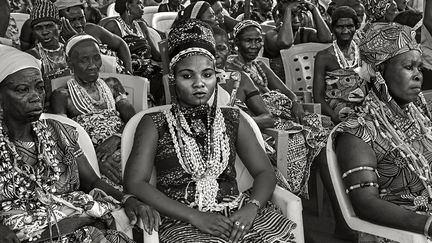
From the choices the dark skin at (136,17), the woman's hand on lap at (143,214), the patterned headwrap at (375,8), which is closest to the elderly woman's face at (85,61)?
the woman's hand on lap at (143,214)

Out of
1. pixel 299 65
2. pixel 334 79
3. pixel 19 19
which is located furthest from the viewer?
pixel 19 19

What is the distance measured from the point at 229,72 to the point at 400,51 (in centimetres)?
197

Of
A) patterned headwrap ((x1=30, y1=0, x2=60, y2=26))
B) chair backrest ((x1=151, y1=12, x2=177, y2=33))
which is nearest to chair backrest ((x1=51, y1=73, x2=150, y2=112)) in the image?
patterned headwrap ((x1=30, y1=0, x2=60, y2=26))

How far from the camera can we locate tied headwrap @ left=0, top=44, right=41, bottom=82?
2441mm

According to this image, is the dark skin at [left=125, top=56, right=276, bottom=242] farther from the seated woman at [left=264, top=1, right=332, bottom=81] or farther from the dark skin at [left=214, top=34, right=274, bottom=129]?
the seated woman at [left=264, top=1, right=332, bottom=81]

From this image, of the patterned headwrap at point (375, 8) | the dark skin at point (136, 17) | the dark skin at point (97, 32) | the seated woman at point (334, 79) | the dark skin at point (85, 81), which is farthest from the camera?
the patterned headwrap at point (375, 8)

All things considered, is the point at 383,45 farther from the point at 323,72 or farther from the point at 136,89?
the point at 323,72

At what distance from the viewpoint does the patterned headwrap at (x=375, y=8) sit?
6780mm

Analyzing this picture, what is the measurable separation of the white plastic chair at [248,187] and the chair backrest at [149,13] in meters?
4.68

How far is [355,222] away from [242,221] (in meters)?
0.48

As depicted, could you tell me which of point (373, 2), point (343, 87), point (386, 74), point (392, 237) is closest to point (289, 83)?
point (343, 87)

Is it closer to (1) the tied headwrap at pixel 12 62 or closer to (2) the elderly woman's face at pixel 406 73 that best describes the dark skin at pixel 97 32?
(1) the tied headwrap at pixel 12 62

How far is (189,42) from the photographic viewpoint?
2.78m

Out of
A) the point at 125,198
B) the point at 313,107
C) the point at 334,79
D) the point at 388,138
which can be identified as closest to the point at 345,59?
the point at 334,79
